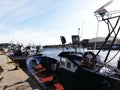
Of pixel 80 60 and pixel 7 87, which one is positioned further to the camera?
pixel 80 60

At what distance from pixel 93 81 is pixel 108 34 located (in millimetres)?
3172

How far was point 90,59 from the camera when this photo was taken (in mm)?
16156

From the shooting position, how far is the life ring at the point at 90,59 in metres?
15.7

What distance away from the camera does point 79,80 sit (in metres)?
16.0

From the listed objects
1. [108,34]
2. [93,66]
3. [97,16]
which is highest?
[97,16]

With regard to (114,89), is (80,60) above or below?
above

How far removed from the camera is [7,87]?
14.2 m

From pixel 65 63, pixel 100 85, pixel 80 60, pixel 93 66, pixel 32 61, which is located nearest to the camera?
pixel 100 85

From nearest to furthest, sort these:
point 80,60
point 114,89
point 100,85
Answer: point 114,89, point 100,85, point 80,60

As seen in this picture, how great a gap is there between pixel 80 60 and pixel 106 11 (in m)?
3.82

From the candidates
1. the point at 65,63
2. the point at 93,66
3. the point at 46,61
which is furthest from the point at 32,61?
the point at 93,66

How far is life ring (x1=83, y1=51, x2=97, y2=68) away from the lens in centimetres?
1566

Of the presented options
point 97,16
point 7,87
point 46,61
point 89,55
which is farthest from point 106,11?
point 46,61

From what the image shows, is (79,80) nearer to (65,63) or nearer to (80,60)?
(80,60)
